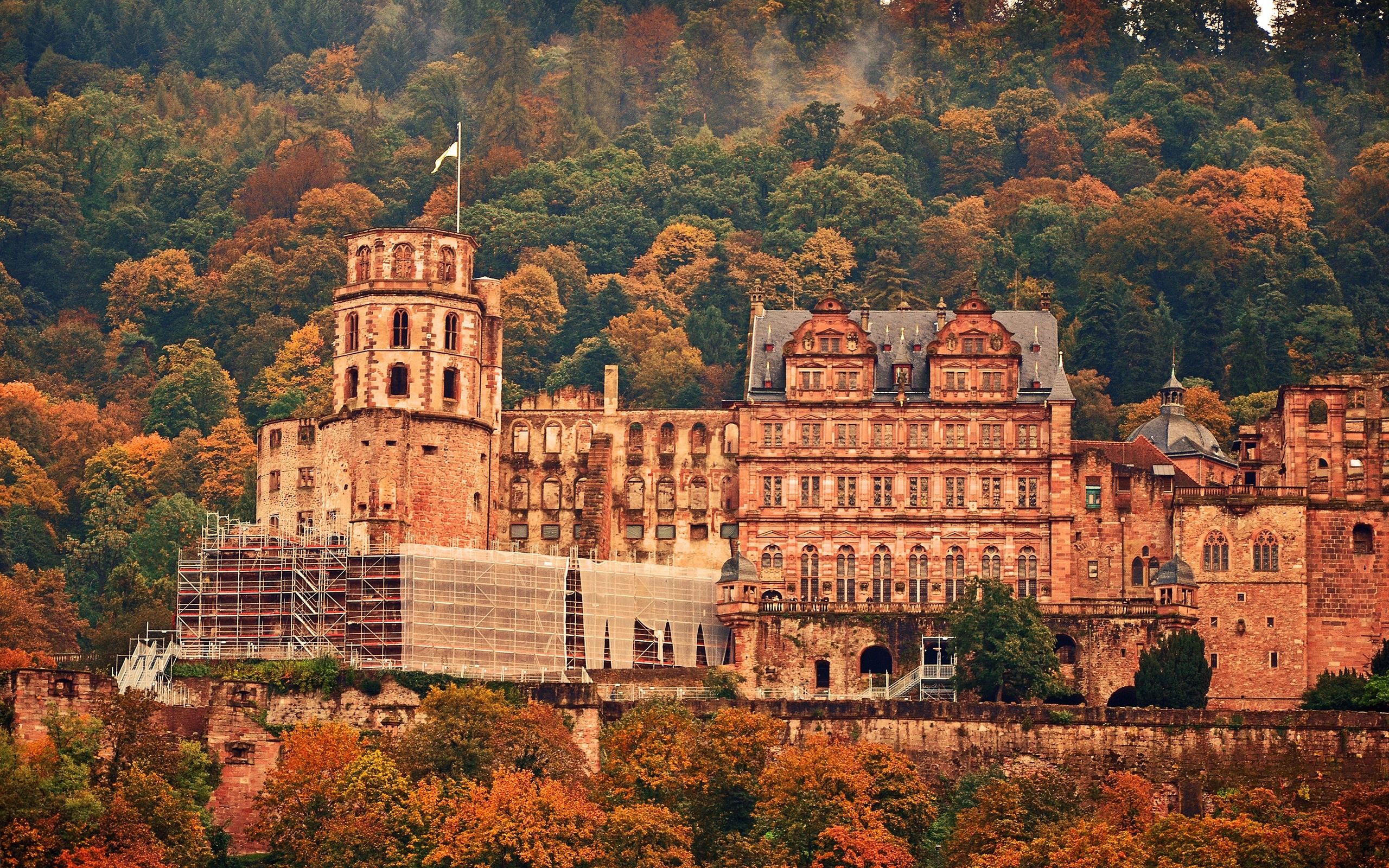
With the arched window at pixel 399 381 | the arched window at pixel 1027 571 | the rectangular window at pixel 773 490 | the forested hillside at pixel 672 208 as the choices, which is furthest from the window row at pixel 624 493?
the forested hillside at pixel 672 208

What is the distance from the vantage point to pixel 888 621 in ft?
366

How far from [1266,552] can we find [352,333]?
34264 mm

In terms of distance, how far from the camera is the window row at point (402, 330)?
114688mm

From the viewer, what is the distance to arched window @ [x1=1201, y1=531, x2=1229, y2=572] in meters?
113

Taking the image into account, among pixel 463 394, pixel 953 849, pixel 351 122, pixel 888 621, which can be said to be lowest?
pixel 953 849

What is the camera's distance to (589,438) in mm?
119000

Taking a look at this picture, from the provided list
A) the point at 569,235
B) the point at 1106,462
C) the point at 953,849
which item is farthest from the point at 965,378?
the point at 569,235

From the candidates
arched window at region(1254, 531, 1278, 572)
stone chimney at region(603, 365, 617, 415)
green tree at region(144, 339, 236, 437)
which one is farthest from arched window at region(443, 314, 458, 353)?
green tree at region(144, 339, 236, 437)

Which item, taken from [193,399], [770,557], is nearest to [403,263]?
[770,557]

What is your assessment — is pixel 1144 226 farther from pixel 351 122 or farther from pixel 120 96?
pixel 120 96

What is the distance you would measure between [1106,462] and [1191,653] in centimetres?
1066

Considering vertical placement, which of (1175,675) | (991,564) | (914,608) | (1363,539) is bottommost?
(1175,675)

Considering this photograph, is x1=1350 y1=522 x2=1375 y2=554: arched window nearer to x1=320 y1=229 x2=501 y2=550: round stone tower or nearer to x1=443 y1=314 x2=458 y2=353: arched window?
→ x1=320 y1=229 x2=501 y2=550: round stone tower

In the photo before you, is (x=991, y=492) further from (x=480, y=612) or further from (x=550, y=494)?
(x=480, y=612)
